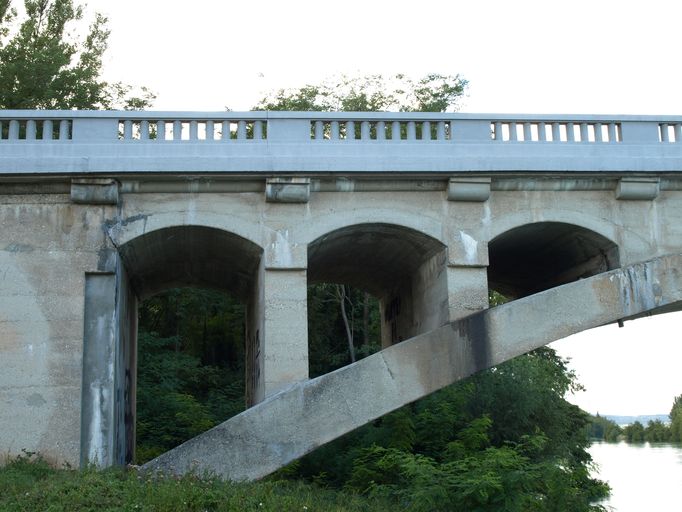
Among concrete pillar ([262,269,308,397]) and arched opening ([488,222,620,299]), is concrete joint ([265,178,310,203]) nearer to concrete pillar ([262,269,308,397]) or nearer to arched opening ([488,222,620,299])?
concrete pillar ([262,269,308,397])

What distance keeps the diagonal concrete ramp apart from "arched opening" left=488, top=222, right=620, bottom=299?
0.91m

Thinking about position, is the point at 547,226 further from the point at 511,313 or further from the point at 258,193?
the point at 258,193

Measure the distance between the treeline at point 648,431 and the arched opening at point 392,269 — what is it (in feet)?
238

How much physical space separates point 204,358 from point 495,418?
14966 millimetres

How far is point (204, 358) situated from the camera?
33625mm

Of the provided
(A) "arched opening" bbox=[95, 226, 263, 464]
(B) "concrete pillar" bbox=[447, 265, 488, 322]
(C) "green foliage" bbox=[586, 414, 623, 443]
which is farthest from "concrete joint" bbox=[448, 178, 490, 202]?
(C) "green foliage" bbox=[586, 414, 623, 443]

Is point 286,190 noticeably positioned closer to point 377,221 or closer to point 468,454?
point 377,221

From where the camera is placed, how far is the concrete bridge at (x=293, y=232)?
13078 mm

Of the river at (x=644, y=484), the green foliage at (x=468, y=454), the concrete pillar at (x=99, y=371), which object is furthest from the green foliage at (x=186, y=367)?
the river at (x=644, y=484)

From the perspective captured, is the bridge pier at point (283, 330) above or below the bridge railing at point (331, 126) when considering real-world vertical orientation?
below

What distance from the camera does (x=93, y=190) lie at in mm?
13688

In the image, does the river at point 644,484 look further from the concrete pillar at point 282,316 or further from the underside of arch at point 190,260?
the concrete pillar at point 282,316

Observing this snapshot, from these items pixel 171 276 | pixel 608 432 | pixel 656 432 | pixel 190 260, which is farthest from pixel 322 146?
pixel 608 432

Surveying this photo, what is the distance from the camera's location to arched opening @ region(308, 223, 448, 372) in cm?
1473
